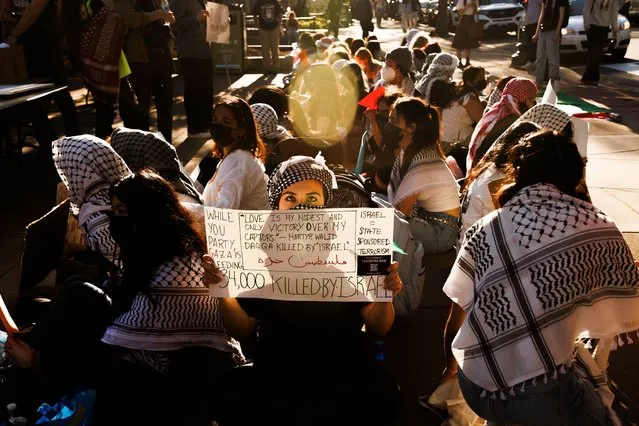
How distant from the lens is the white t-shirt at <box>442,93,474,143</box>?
24.8ft

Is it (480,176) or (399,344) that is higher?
(480,176)

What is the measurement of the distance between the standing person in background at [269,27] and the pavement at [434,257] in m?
1.40

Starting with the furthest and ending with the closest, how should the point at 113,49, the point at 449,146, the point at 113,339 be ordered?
1. the point at 113,49
2. the point at 449,146
3. the point at 113,339

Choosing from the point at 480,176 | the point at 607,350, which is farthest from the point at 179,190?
the point at 607,350

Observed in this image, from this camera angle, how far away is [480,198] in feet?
14.0

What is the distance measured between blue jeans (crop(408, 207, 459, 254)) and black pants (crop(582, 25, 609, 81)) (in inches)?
395

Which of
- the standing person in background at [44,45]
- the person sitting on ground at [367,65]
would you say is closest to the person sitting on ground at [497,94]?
the person sitting on ground at [367,65]

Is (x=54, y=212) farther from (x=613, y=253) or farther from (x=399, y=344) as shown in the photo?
(x=613, y=253)

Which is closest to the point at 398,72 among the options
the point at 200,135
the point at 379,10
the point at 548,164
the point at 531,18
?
the point at 200,135

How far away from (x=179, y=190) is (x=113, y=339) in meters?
1.65

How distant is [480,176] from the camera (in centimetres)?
431

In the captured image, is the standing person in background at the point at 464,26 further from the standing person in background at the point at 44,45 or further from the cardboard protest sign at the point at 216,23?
the standing person in background at the point at 44,45

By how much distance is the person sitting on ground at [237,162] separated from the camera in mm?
4609

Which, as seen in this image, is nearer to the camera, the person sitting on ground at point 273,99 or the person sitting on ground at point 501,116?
the person sitting on ground at point 501,116
